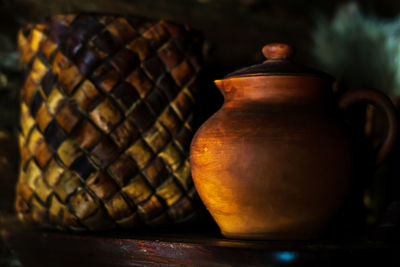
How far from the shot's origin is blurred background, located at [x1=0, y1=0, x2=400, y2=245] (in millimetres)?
1306

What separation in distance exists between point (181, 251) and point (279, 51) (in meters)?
0.38

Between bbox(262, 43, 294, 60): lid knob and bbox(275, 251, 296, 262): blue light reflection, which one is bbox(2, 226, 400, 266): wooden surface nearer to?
bbox(275, 251, 296, 262): blue light reflection

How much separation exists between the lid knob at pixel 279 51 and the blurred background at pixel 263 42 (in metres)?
0.27

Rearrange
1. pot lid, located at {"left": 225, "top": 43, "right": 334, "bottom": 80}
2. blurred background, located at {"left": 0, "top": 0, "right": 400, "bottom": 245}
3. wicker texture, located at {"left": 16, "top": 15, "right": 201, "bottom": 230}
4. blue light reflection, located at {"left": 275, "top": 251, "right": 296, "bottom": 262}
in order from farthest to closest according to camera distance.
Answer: blurred background, located at {"left": 0, "top": 0, "right": 400, "bottom": 245} < wicker texture, located at {"left": 16, "top": 15, "right": 201, "bottom": 230} < pot lid, located at {"left": 225, "top": 43, "right": 334, "bottom": 80} < blue light reflection, located at {"left": 275, "top": 251, "right": 296, "bottom": 262}

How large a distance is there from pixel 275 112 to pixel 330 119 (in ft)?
0.31

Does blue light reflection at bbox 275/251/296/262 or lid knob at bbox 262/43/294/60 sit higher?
lid knob at bbox 262/43/294/60

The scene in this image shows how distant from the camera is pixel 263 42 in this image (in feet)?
5.70

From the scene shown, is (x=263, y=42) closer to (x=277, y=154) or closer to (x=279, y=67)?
(x=279, y=67)

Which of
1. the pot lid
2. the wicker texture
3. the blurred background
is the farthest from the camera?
the blurred background

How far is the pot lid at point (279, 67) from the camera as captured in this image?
0.79 metres

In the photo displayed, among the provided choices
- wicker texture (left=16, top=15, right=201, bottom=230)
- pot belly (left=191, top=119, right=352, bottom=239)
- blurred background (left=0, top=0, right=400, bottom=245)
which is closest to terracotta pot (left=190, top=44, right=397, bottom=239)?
pot belly (left=191, top=119, right=352, bottom=239)

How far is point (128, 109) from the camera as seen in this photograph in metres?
0.96

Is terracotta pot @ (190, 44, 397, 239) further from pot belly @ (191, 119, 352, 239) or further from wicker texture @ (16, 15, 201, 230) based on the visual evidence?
wicker texture @ (16, 15, 201, 230)

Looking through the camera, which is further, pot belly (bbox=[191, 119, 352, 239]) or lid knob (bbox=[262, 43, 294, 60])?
lid knob (bbox=[262, 43, 294, 60])
